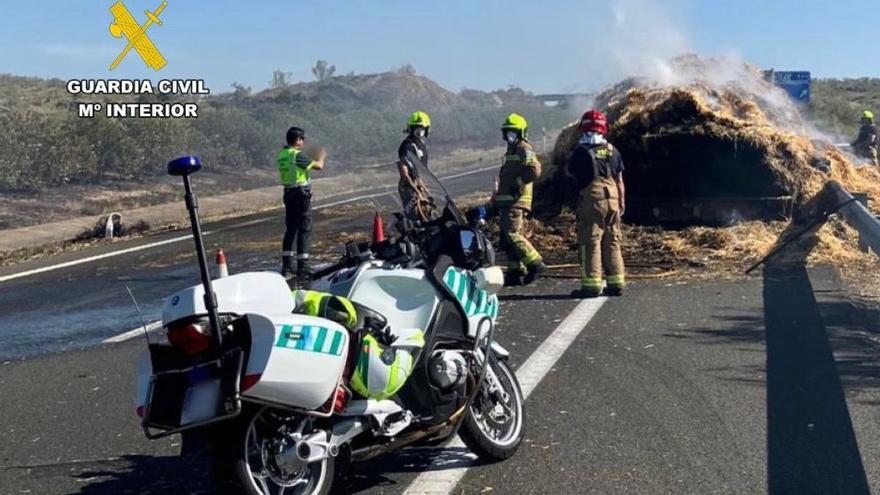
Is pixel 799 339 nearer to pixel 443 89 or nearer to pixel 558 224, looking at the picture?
pixel 558 224

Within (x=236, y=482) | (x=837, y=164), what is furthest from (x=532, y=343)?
(x=837, y=164)

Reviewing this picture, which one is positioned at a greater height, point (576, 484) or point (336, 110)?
point (336, 110)

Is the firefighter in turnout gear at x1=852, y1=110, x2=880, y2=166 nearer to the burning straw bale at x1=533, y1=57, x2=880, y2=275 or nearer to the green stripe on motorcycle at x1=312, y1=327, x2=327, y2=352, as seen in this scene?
the burning straw bale at x1=533, y1=57, x2=880, y2=275

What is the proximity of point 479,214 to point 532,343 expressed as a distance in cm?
303

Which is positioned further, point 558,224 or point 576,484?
point 558,224

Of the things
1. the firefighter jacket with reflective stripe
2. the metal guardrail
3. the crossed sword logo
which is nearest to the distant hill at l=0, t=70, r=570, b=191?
the crossed sword logo

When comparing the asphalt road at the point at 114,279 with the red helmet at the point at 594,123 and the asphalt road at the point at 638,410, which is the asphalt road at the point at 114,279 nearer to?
the asphalt road at the point at 638,410

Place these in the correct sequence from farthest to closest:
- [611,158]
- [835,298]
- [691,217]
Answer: [691,217] < [611,158] < [835,298]

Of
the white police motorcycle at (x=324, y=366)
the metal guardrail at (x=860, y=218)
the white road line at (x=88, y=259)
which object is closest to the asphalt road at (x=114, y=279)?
the white road line at (x=88, y=259)

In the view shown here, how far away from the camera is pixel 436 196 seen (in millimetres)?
6301

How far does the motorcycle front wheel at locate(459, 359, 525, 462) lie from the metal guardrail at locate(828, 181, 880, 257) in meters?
4.44

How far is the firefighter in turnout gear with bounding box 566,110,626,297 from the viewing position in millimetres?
10922

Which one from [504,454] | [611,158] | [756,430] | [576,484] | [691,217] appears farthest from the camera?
[691,217]

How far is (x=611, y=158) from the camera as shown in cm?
1116
